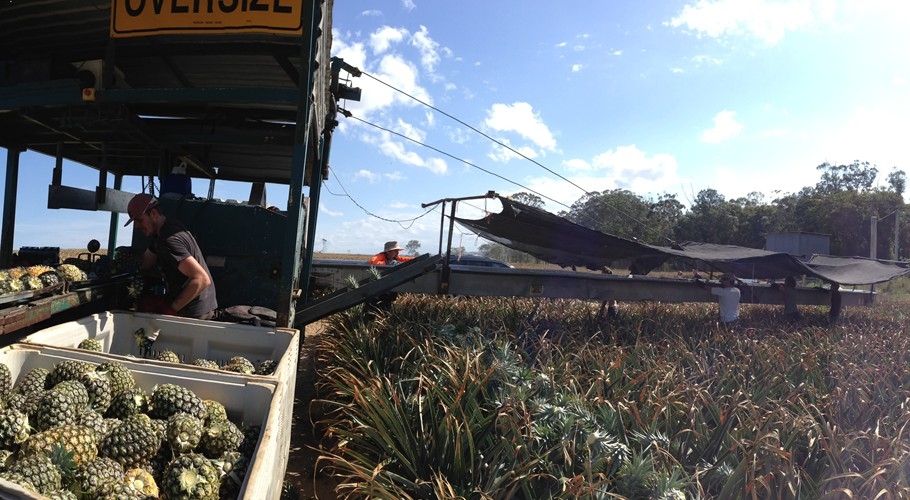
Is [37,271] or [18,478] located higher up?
[37,271]

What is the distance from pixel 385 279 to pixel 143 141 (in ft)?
10.4

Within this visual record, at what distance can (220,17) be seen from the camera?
3.94 metres

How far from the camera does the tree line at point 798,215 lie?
41406 millimetres

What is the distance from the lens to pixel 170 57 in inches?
196

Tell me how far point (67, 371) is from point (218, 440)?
927 mm

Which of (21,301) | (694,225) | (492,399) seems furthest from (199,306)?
(694,225)

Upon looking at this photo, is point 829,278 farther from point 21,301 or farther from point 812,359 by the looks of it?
point 21,301

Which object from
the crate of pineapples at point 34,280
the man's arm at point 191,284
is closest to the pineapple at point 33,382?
the crate of pineapples at point 34,280

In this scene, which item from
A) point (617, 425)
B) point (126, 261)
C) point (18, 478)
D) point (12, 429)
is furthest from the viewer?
point (126, 261)

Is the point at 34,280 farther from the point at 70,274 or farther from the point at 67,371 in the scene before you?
the point at 67,371

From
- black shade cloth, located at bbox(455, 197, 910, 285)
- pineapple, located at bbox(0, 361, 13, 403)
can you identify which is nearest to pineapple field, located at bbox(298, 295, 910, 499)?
pineapple, located at bbox(0, 361, 13, 403)

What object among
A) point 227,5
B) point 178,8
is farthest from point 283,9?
point 178,8

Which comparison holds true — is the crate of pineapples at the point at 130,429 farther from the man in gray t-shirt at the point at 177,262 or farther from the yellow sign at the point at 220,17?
the yellow sign at the point at 220,17

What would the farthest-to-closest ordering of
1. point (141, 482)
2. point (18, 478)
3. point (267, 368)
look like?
point (267, 368)
point (141, 482)
point (18, 478)
